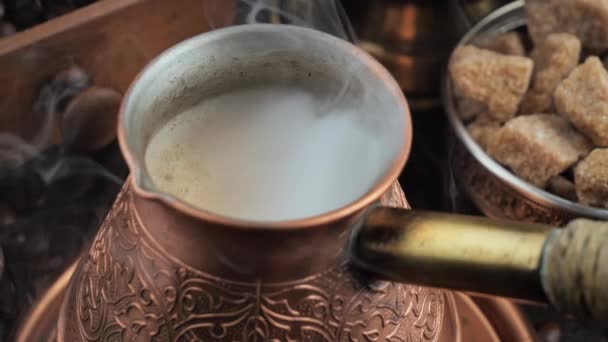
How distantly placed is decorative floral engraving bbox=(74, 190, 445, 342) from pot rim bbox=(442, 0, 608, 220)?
1.83 feet

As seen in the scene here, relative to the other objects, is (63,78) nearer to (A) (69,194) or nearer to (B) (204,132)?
(A) (69,194)

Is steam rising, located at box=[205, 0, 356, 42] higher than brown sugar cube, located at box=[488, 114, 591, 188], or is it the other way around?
steam rising, located at box=[205, 0, 356, 42]

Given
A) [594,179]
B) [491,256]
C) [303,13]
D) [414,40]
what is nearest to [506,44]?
[414,40]

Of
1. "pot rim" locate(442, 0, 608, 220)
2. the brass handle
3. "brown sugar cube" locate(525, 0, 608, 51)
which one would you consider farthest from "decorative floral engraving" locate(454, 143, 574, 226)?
the brass handle

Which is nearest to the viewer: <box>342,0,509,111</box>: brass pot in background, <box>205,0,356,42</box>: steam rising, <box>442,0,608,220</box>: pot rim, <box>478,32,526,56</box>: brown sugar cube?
<box>205,0,356,42</box>: steam rising

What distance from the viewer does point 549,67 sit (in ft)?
4.03

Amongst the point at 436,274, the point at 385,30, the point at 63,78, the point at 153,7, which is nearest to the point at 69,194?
the point at 63,78

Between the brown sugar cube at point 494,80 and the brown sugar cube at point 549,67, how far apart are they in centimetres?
4

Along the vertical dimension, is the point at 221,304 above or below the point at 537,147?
above

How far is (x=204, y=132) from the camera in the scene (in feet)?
2.13

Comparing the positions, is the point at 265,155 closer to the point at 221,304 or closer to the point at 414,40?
the point at 221,304

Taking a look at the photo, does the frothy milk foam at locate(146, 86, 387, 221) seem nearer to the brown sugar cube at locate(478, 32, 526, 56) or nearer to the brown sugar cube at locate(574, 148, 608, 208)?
the brown sugar cube at locate(574, 148, 608, 208)

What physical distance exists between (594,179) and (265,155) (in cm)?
63

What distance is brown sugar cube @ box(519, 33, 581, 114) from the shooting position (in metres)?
1.21
